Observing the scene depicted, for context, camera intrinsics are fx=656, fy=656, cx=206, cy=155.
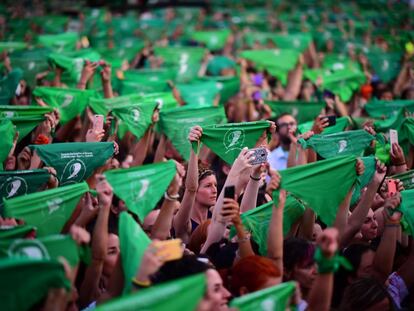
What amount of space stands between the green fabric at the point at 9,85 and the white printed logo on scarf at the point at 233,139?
122 inches

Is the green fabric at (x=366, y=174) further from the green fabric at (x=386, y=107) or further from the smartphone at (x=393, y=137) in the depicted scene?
the green fabric at (x=386, y=107)

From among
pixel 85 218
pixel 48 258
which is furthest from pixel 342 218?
pixel 48 258

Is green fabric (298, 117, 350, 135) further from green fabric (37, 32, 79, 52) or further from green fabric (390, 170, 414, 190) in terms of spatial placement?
green fabric (37, 32, 79, 52)

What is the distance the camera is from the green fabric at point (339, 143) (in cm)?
628

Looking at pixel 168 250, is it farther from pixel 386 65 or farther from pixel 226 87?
pixel 386 65

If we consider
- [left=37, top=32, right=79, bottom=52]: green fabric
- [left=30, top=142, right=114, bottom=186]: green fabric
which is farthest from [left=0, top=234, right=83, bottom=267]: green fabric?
[left=37, top=32, right=79, bottom=52]: green fabric

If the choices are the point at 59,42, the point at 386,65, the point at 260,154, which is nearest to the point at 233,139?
the point at 260,154

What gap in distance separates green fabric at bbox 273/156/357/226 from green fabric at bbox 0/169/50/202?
191 cm

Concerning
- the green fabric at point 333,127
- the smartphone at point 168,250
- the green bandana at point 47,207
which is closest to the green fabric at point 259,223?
the smartphone at point 168,250

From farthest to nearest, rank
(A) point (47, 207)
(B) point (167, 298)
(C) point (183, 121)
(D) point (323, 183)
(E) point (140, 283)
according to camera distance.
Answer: (C) point (183, 121) < (D) point (323, 183) < (A) point (47, 207) < (E) point (140, 283) < (B) point (167, 298)

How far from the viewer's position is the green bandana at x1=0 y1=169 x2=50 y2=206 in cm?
508

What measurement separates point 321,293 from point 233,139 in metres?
2.36

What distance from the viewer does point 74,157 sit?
5652 millimetres

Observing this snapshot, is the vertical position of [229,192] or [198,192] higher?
[229,192]
